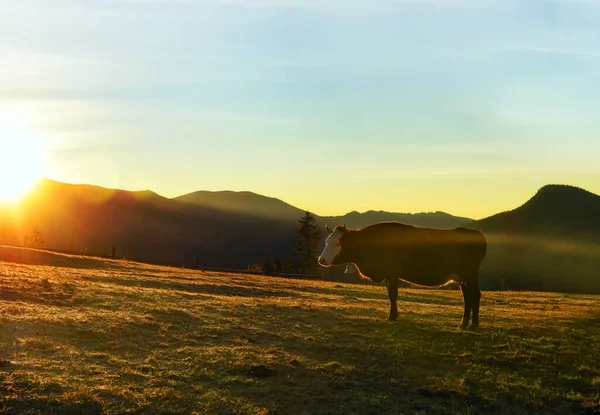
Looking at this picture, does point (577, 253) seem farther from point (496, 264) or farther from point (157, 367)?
point (157, 367)

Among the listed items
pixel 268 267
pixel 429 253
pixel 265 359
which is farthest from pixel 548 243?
pixel 265 359

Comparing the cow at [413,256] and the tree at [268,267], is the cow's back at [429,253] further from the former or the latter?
the tree at [268,267]

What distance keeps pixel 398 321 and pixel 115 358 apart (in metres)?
9.87

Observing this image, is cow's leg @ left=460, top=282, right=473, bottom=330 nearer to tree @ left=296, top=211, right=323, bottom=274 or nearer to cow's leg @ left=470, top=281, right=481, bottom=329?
cow's leg @ left=470, top=281, right=481, bottom=329

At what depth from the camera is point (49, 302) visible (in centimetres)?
1747

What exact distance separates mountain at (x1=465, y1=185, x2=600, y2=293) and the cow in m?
64.0

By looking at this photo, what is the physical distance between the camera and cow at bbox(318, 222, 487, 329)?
1845cm

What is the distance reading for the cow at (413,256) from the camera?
60.5 feet

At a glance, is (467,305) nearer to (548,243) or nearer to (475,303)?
(475,303)

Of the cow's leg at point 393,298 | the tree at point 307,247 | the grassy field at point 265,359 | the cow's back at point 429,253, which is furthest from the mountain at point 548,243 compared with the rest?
the grassy field at point 265,359

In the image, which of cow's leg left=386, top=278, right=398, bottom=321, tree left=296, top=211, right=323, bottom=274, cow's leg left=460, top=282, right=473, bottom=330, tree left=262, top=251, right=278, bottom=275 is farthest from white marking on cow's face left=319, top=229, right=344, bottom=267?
tree left=296, top=211, right=323, bottom=274

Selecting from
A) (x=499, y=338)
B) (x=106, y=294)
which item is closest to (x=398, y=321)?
(x=499, y=338)

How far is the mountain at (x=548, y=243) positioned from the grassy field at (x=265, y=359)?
6640cm

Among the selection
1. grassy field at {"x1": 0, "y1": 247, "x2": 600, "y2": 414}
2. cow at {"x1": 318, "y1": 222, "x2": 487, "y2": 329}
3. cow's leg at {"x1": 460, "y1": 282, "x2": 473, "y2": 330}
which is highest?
cow at {"x1": 318, "y1": 222, "x2": 487, "y2": 329}
